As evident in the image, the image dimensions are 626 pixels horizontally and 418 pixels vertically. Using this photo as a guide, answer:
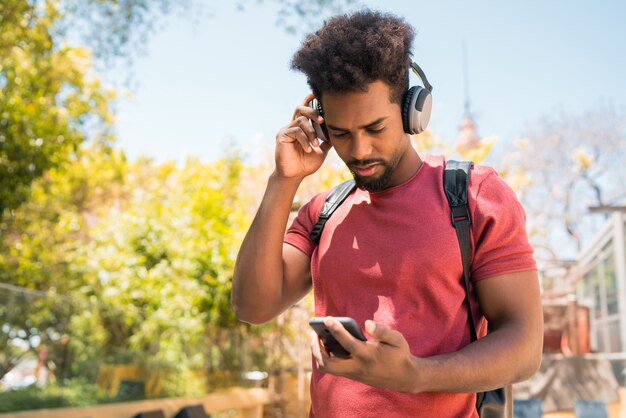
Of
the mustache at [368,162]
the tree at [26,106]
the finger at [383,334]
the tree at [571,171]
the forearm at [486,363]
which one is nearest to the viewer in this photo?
the finger at [383,334]

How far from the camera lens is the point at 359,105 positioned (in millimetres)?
1648

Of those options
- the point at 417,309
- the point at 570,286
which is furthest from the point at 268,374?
the point at 417,309

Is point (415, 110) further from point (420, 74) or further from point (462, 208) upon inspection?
point (462, 208)

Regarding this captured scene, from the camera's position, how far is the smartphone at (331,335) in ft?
4.13

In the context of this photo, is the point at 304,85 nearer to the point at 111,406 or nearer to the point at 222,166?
the point at 111,406

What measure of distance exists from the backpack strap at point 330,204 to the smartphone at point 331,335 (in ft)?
1.75

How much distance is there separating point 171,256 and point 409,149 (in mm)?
9469

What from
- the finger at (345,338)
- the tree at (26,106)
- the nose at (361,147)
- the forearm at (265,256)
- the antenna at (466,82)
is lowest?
the finger at (345,338)

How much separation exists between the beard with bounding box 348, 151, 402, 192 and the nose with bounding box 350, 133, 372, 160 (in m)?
0.02

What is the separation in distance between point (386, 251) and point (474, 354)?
1.04 feet

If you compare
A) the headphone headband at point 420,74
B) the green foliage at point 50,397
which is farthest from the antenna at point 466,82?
the headphone headband at point 420,74

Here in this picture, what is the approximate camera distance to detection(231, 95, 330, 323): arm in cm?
175

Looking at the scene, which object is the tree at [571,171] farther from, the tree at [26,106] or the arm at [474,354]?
the arm at [474,354]

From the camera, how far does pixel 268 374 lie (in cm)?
989
